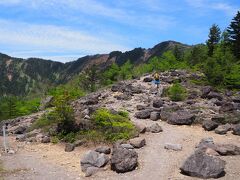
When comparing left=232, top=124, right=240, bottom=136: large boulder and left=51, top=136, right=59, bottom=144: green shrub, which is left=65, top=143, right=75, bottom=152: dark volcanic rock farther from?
left=232, top=124, right=240, bottom=136: large boulder

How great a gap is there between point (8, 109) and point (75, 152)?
30.3 meters

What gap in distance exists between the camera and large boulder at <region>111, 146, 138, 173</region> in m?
15.6

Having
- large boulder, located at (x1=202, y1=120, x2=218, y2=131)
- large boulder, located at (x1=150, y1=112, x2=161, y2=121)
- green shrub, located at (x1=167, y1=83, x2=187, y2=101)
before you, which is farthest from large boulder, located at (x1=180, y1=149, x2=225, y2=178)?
green shrub, located at (x1=167, y1=83, x2=187, y2=101)

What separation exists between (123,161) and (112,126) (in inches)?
213

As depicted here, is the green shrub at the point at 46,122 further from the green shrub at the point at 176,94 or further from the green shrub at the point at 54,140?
the green shrub at the point at 176,94

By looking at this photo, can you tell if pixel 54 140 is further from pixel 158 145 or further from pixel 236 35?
pixel 236 35

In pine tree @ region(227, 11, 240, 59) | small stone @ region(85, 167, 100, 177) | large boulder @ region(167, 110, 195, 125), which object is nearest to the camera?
small stone @ region(85, 167, 100, 177)

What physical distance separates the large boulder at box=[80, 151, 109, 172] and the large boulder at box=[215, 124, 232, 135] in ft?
25.1

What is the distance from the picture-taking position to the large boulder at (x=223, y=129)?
2108 centimetres

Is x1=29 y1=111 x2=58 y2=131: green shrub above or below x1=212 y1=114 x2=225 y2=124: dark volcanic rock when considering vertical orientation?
below

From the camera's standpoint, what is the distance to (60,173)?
15930 millimetres

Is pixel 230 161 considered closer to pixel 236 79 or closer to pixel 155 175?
pixel 155 175

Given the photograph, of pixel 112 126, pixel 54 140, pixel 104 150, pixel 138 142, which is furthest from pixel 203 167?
pixel 54 140

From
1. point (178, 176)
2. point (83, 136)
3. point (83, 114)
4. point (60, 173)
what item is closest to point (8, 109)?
point (83, 114)
